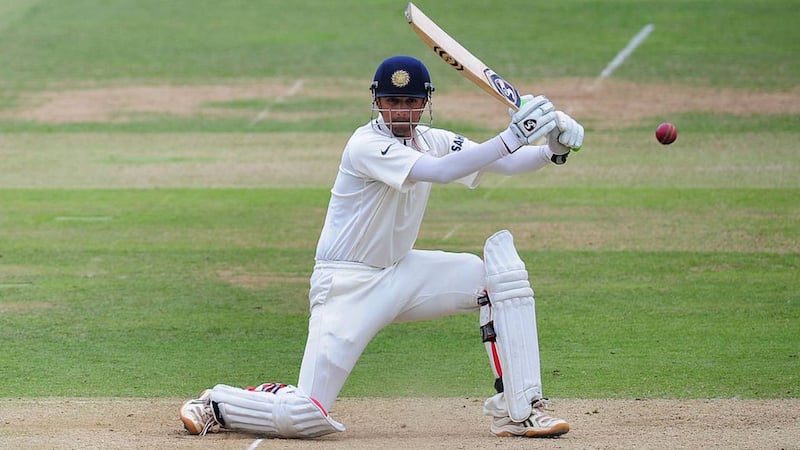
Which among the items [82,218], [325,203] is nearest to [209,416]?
[82,218]

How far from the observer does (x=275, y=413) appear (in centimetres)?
678

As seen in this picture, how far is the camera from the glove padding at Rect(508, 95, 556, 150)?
21.1 feet

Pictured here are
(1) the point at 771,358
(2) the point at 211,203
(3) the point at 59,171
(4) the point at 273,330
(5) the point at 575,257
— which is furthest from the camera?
(3) the point at 59,171

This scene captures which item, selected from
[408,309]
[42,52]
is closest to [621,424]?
[408,309]

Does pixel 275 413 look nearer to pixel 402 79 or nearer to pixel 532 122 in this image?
pixel 402 79

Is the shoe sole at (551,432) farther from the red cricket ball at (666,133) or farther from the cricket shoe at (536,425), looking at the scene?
the red cricket ball at (666,133)

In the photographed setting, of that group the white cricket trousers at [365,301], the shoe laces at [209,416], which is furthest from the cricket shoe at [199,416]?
the white cricket trousers at [365,301]

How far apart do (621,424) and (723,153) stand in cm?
1169

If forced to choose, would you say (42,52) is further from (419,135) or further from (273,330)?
(419,135)

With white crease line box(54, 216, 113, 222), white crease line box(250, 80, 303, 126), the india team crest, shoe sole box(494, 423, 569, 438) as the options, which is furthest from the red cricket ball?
white crease line box(250, 80, 303, 126)

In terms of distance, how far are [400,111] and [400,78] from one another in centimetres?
17

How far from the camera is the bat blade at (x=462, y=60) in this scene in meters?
6.80

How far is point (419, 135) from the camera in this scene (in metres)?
7.20

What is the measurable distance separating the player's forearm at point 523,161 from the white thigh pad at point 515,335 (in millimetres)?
640
